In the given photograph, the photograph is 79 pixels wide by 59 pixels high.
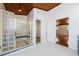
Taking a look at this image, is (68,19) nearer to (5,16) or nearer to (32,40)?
(32,40)

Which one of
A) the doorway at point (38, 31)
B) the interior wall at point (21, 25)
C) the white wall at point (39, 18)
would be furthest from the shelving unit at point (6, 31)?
the interior wall at point (21, 25)

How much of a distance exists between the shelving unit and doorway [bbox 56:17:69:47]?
2918mm

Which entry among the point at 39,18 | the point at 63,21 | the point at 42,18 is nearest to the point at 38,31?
the point at 39,18

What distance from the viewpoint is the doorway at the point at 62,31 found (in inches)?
205

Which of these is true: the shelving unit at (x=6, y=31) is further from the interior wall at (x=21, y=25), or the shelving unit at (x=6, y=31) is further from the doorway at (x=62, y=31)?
the doorway at (x=62, y=31)

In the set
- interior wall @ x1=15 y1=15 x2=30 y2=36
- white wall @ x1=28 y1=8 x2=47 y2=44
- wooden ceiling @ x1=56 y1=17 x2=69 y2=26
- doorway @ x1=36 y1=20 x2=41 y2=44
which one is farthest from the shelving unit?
wooden ceiling @ x1=56 y1=17 x2=69 y2=26

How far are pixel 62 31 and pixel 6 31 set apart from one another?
3246 millimetres

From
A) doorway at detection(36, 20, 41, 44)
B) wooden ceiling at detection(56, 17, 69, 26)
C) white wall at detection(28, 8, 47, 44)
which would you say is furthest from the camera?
doorway at detection(36, 20, 41, 44)

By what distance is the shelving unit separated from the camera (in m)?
3.80

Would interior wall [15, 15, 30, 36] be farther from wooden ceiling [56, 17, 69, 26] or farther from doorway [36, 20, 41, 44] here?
wooden ceiling [56, 17, 69, 26]

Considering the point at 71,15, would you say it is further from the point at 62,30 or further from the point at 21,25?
the point at 21,25

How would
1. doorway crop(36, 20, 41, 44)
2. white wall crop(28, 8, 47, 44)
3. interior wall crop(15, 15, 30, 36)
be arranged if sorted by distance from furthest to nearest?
interior wall crop(15, 15, 30, 36)
doorway crop(36, 20, 41, 44)
white wall crop(28, 8, 47, 44)

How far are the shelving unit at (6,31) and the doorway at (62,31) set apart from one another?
2.92 metres

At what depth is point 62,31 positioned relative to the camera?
18.4ft
